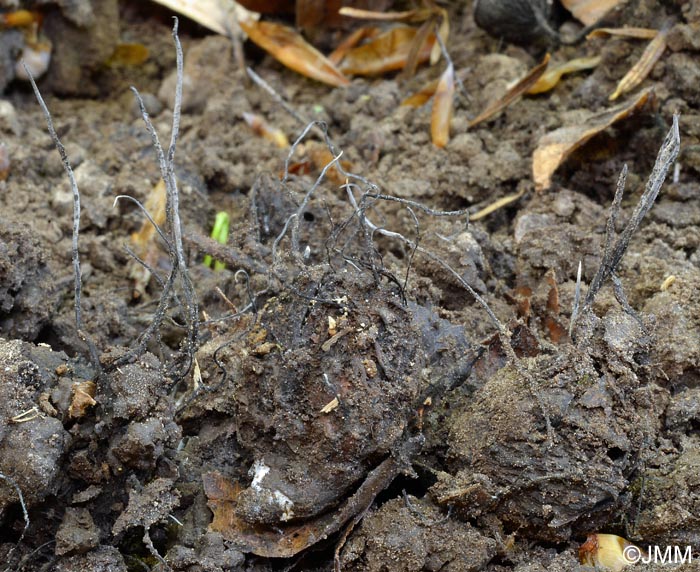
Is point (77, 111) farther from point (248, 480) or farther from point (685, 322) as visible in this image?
point (685, 322)

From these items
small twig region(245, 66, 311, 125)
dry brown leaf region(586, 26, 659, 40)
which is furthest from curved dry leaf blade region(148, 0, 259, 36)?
dry brown leaf region(586, 26, 659, 40)

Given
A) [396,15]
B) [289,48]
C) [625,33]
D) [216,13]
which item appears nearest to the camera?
[625,33]

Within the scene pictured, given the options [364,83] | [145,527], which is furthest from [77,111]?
[145,527]

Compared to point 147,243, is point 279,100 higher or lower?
higher

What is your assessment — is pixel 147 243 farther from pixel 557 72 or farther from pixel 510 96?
pixel 557 72

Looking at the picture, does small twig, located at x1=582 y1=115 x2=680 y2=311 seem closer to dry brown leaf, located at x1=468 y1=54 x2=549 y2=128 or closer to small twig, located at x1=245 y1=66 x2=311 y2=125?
dry brown leaf, located at x1=468 y1=54 x2=549 y2=128

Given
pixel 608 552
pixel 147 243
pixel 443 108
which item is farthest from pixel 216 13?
pixel 608 552
